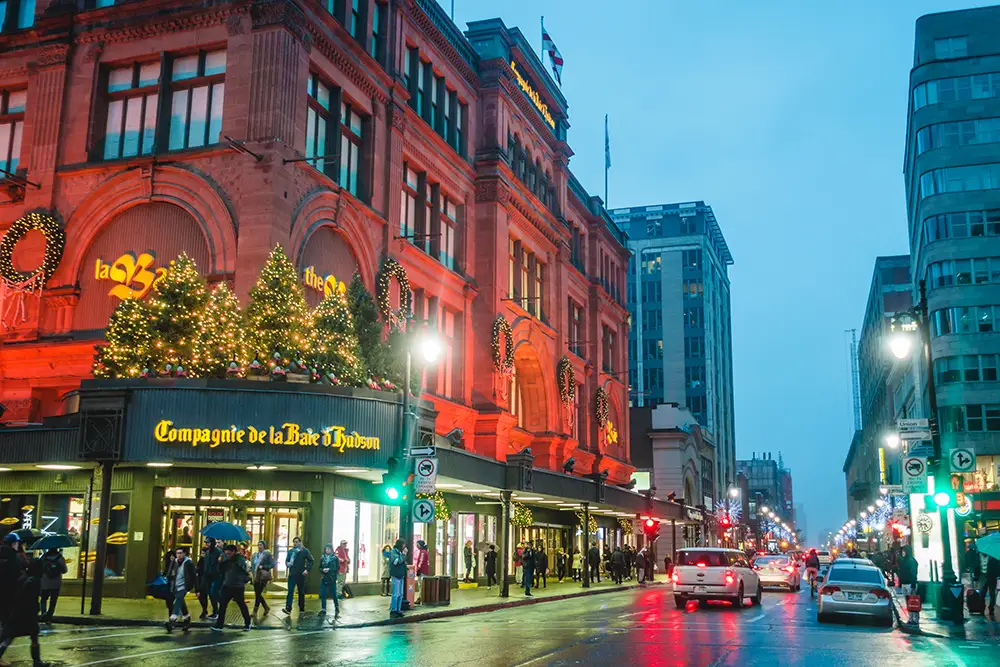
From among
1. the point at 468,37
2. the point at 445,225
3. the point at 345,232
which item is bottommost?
the point at 345,232

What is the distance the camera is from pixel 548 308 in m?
57.4

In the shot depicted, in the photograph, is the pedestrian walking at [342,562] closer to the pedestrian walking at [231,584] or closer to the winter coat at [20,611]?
the pedestrian walking at [231,584]

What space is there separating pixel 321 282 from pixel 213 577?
13579 millimetres

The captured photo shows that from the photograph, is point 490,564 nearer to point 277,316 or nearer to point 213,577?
point 277,316

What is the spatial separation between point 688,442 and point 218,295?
6781 cm

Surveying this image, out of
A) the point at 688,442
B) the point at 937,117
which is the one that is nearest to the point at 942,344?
the point at 937,117

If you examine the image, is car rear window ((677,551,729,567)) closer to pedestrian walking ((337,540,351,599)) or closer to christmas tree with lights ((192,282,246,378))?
pedestrian walking ((337,540,351,599))

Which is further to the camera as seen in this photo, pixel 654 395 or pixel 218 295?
pixel 654 395

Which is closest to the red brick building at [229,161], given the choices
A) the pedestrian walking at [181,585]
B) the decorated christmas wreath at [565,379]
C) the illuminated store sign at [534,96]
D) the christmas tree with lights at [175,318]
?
the christmas tree with lights at [175,318]

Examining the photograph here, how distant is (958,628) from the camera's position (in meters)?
23.0

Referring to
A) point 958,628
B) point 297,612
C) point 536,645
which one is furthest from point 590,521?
point 536,645

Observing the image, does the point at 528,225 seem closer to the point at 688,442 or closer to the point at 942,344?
the point at 942,344

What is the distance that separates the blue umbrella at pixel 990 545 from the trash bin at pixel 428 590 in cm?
1479

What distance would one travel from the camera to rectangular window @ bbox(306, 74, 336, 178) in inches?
1380
